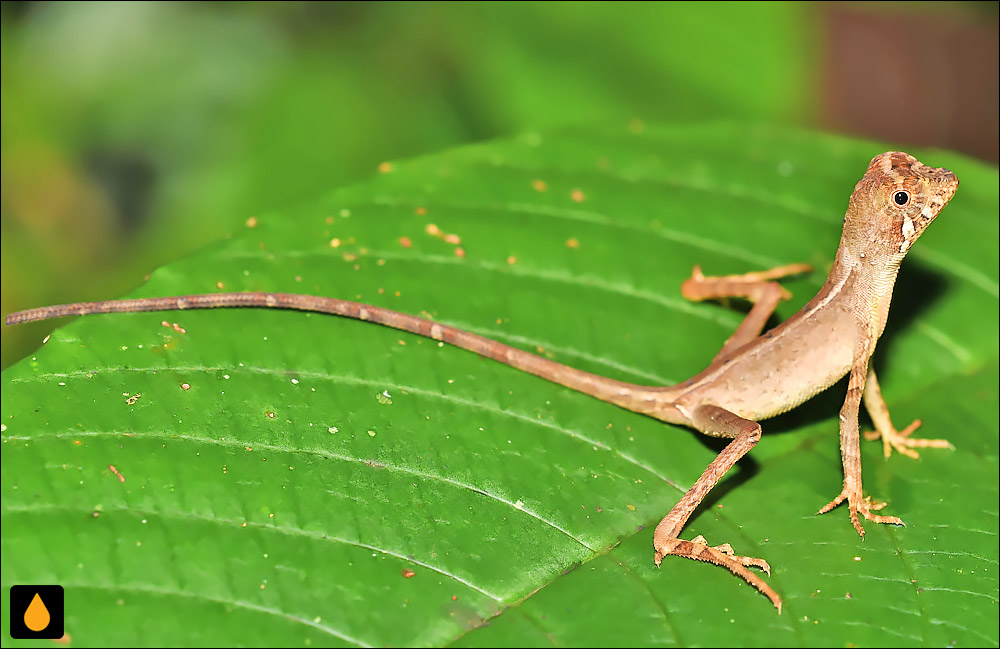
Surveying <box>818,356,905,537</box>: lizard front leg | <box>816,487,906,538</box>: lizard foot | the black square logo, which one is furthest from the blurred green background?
the black square logo

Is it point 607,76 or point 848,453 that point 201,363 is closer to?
point 848,453

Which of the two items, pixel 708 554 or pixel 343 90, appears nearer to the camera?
pixel 708 554

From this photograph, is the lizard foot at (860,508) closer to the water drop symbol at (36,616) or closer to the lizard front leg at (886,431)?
the lizard front leg at (886,431)

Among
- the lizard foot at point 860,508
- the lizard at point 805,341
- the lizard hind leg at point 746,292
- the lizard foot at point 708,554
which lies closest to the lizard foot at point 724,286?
the lizard hind leg at point 746,292

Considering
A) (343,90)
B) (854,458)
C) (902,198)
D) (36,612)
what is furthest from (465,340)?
(343,90)

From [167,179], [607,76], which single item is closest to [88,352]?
[167,179]

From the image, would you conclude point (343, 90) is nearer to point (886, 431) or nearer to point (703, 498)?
point (703, 498)
